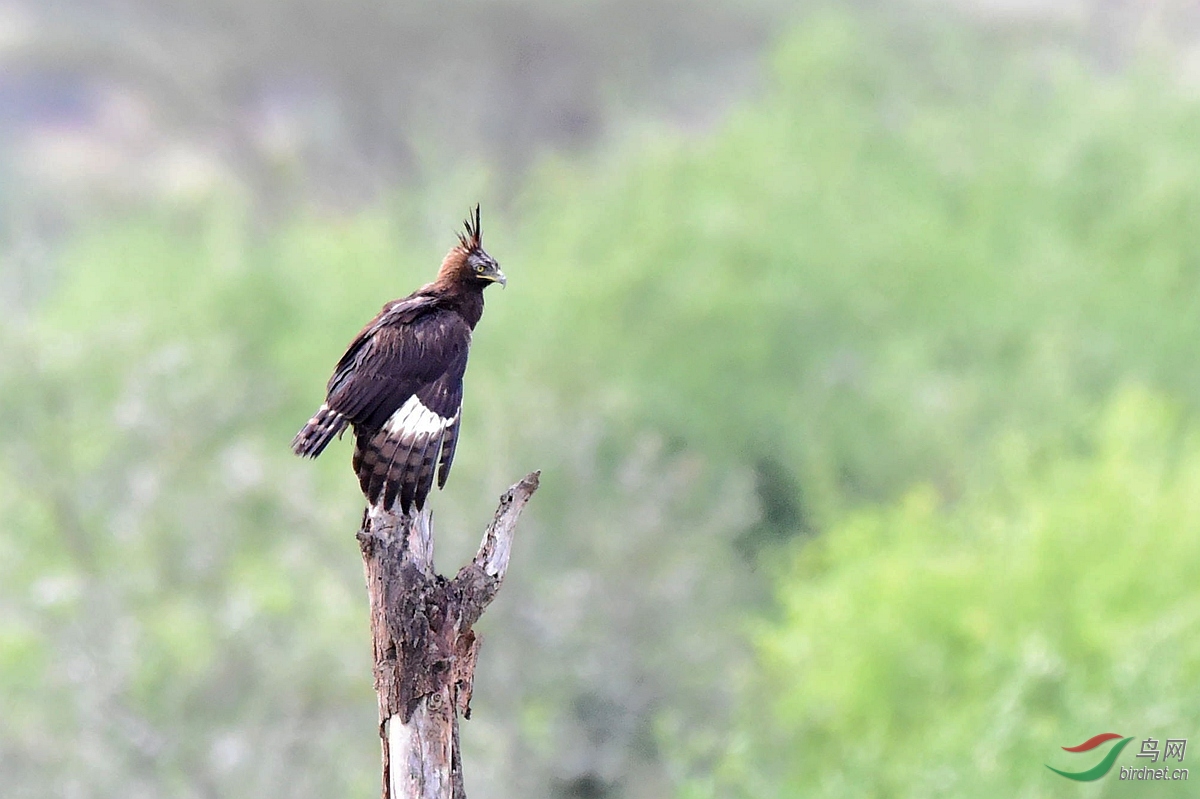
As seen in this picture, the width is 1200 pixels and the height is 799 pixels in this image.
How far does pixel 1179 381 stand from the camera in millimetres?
29062

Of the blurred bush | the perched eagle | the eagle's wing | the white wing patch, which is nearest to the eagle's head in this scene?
the perched eagle

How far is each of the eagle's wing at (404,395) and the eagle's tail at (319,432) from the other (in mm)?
43

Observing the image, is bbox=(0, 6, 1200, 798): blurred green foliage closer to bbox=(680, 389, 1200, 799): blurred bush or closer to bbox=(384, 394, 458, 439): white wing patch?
bbox=(680, 389, 1200, 799): blurred bush

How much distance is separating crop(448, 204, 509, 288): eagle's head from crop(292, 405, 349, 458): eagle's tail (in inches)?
46.2

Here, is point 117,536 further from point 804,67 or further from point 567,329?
point 804,67

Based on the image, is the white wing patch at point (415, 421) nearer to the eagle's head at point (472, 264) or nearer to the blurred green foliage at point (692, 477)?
the eagle's head at point (472, 264)

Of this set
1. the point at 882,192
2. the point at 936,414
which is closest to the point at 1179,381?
the point at 936,414

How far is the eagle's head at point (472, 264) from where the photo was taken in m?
7.47

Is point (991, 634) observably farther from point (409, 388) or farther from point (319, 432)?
point (319, 432)

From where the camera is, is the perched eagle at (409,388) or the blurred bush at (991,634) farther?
the blurred bush at (991,634)

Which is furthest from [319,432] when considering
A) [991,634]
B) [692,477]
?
[692,477]

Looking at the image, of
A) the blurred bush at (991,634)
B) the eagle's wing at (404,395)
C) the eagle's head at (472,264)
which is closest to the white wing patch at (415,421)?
the eagle's wing at (404,395)

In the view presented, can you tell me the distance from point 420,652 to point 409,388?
1.24 m

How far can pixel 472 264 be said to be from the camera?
7504mm
